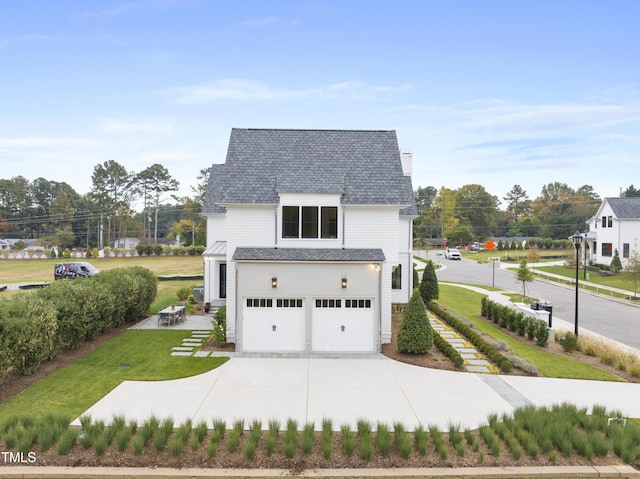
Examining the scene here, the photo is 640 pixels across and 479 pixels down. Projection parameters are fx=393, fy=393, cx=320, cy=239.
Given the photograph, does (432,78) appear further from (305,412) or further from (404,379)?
(305,412)

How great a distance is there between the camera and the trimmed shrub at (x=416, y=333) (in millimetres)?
14227

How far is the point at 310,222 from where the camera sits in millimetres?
15773

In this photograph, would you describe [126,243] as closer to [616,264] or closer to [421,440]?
[616,264]

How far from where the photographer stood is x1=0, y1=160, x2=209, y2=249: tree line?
72000mm

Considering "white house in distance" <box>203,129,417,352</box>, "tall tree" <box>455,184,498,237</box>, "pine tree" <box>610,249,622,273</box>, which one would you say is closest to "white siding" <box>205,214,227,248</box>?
"white house in distance" <box>203,129,417,352</box>

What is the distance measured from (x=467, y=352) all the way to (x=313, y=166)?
9.58m

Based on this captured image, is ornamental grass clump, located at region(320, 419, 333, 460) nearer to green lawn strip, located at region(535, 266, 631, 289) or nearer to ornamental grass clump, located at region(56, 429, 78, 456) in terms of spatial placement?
ornamental grass clump, located at region(56, 429, 78, 456)

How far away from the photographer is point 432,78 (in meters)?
25.2

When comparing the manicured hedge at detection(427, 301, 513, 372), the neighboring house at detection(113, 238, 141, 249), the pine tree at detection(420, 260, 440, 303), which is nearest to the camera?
the manicured hedge at detection(427, 301, 513, 372)

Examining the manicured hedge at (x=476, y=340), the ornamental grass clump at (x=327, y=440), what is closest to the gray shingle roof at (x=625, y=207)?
the manicured hedge at (x=476, y=340)

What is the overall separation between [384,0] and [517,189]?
307 feet

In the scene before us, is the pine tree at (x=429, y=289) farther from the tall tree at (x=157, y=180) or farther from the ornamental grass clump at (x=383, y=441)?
the tall tree at (x=157, y=180)

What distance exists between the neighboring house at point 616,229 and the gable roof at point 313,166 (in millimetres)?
36733

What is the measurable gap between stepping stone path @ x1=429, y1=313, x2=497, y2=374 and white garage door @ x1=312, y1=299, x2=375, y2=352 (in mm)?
3485
